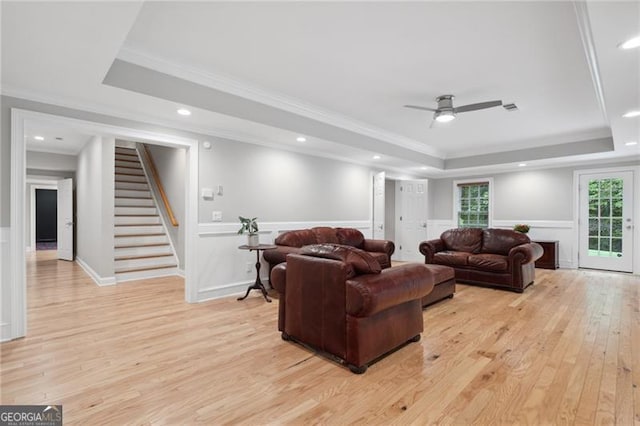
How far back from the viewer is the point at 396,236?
8.16m

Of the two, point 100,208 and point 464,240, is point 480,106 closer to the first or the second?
point 464,240

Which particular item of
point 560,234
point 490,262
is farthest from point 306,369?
point 560,234

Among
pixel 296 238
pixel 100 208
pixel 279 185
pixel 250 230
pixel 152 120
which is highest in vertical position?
pixel 152 120

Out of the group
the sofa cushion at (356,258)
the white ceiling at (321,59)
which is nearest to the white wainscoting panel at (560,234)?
the white ceiling at (321,59)

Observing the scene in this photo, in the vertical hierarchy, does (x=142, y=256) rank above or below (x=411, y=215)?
below

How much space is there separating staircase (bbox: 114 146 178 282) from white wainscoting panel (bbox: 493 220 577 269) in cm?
759

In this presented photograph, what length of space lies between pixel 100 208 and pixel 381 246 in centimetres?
467

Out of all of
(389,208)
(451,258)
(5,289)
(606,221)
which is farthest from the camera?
(389,208)

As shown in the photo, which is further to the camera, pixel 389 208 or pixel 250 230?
pixel 389 208

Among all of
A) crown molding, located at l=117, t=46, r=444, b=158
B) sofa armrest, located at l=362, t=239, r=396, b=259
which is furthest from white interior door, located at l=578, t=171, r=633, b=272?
crown molding, located at l=117, t=46, r=444, b=158

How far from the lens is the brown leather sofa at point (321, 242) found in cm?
445

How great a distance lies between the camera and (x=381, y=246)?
558cm

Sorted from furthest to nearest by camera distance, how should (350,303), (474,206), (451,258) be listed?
(474,206) < (451,258) < (350,303)

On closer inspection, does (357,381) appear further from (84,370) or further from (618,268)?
(618,268)
